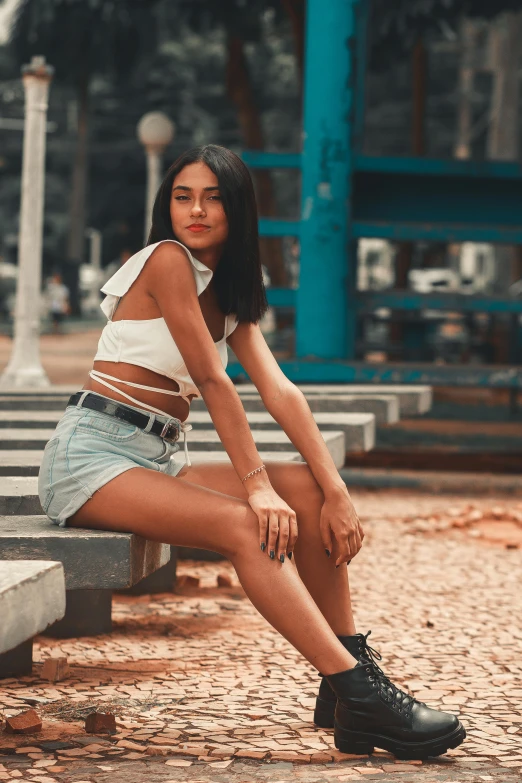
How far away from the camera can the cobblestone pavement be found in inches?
132

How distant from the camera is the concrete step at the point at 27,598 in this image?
274 cm

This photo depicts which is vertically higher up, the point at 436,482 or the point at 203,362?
the point at 203,362

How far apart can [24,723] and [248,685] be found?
0.81 meters

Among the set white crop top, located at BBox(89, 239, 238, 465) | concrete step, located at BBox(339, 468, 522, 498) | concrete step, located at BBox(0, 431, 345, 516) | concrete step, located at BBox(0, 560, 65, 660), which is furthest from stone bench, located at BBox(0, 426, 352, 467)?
concrete step, located at BBox(339, 468, 522, 498)

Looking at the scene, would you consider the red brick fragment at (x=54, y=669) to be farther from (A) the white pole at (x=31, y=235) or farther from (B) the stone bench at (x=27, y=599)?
(A) the white pole at (x=31, y=235)

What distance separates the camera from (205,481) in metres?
→ 3.84

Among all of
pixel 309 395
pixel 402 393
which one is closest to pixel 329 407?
pixel 309 395

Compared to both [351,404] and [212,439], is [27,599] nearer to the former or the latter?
[212,439]

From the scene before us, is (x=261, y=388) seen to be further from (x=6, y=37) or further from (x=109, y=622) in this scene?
(x=6, y=37)

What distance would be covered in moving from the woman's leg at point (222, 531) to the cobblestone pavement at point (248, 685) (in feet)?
1.02

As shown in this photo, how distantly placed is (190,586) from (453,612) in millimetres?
1081

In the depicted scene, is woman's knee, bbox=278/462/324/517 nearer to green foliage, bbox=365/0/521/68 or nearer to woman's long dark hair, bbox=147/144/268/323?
woman's long dark hair, bbox=147/144/268/323

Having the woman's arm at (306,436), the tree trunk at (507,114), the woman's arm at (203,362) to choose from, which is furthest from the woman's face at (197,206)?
the tree trunk at (507,114)

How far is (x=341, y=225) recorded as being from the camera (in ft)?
28.7
